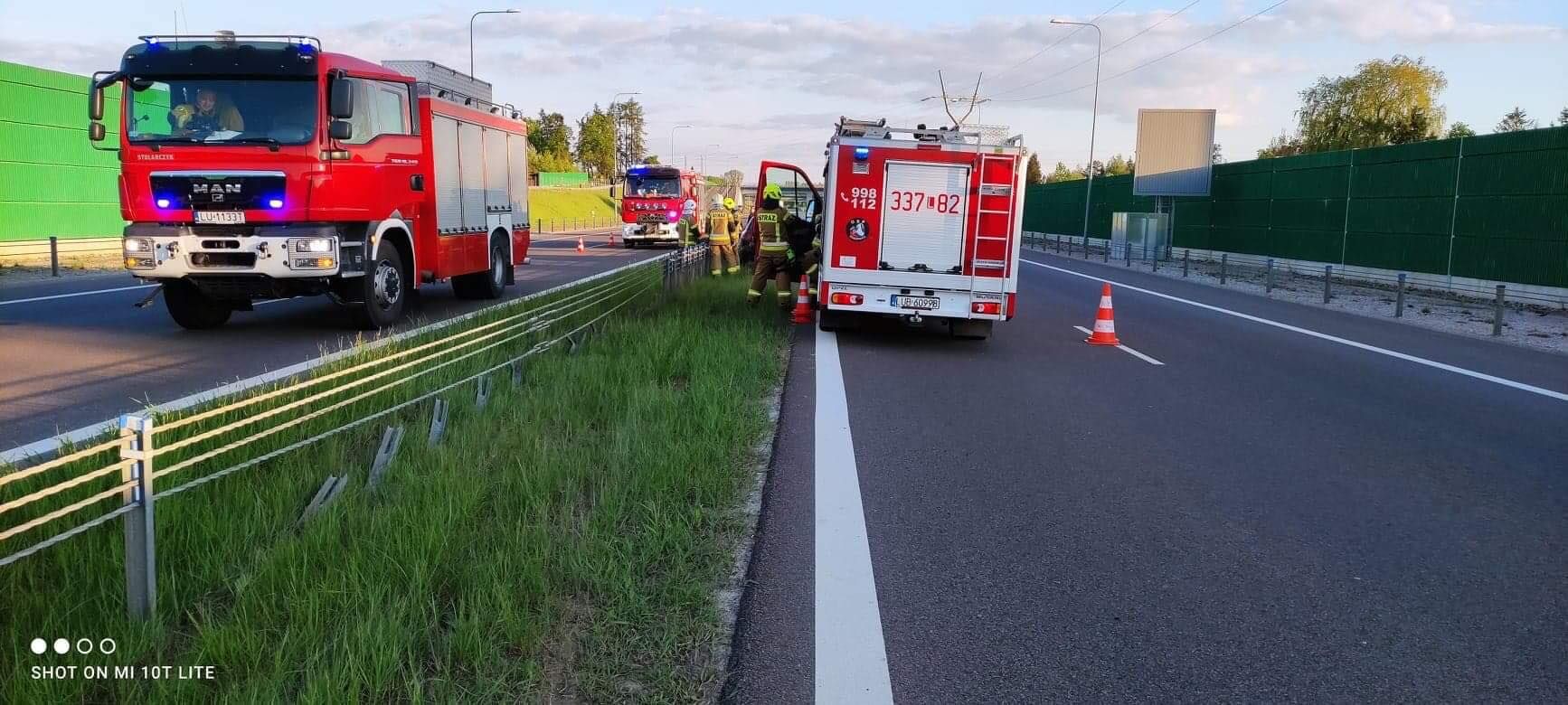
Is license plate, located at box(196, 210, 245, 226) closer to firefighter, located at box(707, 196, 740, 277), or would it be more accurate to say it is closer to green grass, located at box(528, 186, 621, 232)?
firefighter, located at box(707, 196, 740, 277)

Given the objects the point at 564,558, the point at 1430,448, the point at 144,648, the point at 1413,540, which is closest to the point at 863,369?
the point at 1430,448

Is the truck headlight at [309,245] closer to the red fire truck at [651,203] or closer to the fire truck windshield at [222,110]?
the fire truck windshield at [222,110]

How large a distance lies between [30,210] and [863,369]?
2511 cm

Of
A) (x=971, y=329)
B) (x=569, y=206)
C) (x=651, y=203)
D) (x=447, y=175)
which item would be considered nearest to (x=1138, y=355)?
(x=971, y=329)

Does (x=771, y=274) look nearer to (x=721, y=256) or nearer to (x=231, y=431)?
(x=721, y=256)

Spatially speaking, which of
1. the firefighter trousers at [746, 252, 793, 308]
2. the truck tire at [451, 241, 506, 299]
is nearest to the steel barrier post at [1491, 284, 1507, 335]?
the firefighter trousers at [746, 252, 793, 308]

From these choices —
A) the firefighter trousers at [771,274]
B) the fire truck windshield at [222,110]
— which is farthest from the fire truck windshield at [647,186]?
the fire truck windshield at [222,110]

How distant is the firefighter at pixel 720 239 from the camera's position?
2244 centimetres

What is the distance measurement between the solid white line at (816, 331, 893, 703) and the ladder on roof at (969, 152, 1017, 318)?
5296 mm

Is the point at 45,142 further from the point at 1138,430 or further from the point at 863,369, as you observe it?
the point at 1138,430

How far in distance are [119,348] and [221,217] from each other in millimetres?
1606

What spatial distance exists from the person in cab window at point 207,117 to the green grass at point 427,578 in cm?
618

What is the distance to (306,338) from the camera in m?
11.6

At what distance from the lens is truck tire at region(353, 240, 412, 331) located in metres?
12.0
